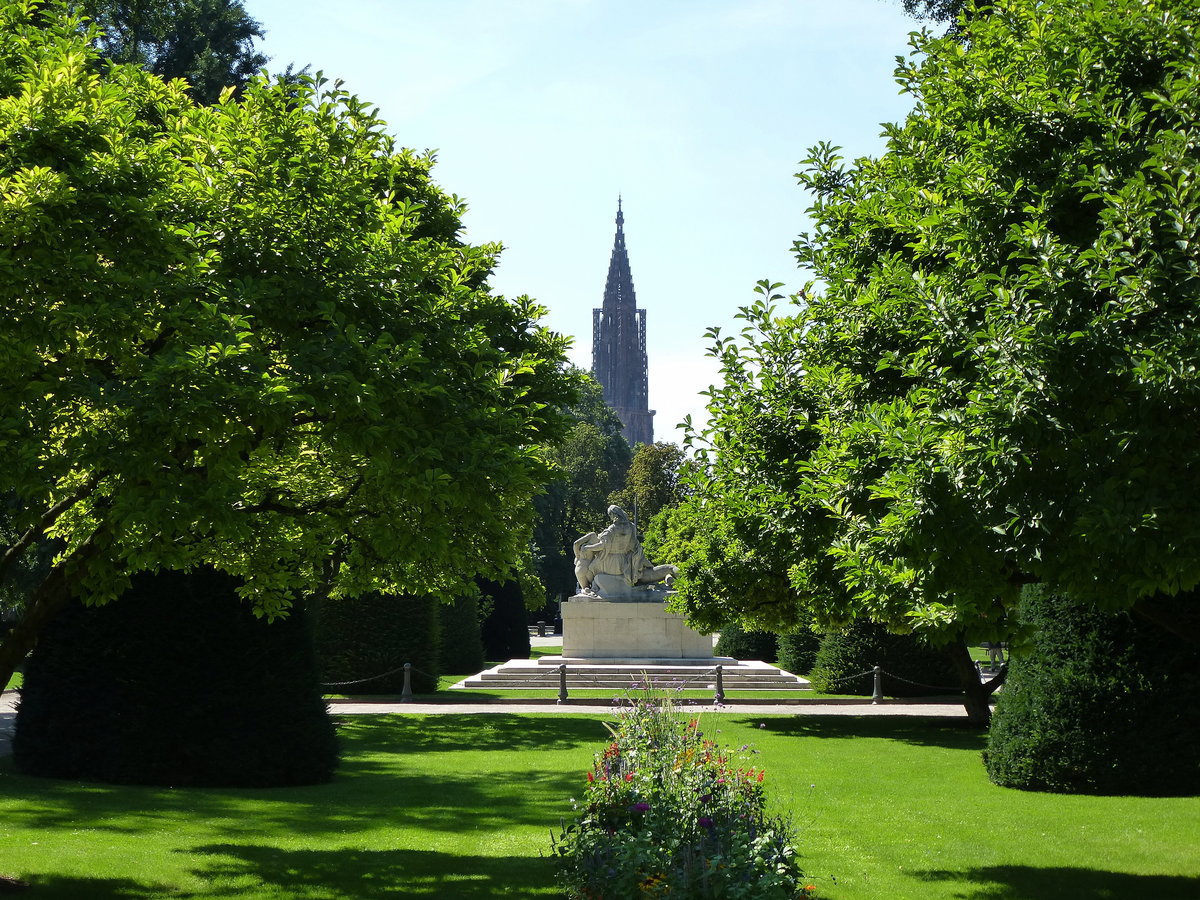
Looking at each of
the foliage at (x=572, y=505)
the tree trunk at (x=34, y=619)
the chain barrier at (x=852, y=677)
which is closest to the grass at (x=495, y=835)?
the tree trunk at (x=34, y=619)

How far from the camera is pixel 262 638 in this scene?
13758 millimetres

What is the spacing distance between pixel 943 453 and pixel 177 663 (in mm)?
9822

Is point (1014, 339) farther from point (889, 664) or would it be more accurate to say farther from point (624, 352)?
point (624, 352)

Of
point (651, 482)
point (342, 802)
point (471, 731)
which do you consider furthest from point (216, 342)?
point (651, 482)

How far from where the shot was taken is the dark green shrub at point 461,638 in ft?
114

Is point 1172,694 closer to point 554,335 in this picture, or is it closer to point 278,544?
point 278,544

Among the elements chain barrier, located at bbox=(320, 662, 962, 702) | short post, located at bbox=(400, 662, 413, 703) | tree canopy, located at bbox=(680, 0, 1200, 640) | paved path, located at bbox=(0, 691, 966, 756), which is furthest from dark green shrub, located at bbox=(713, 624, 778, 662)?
tree canopy, located at bbox=(680, 0, 1200, 640)

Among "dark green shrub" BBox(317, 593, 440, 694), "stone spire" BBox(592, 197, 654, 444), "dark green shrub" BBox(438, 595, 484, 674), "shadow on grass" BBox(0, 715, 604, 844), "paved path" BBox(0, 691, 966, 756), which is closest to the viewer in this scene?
"shadow on grass" BBox(0, 715, 604, 844)

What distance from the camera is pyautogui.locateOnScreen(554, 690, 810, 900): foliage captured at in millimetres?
6809

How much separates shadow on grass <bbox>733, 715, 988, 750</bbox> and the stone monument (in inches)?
381

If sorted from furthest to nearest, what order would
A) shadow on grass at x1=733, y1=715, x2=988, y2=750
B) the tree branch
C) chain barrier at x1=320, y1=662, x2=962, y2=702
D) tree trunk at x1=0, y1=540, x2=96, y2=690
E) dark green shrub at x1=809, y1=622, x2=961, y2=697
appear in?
dark green shrub at x1=809, y1=622, x2=961, y2=697 < chain barrier at x1=320, y1=662, x2=962, y2=702 < shadow on grass at x1=733, y1=715, x2=988, y2=750 < tree trunk at x1=0, y1=540, x2=96, y2=690 < the tree branch

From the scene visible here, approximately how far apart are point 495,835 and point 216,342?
20.7 feet

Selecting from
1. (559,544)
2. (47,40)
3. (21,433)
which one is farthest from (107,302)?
(559,544)

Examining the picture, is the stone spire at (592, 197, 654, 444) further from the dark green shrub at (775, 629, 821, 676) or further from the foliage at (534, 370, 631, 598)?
the dark green shrub at (775, 629, 821, 676)
